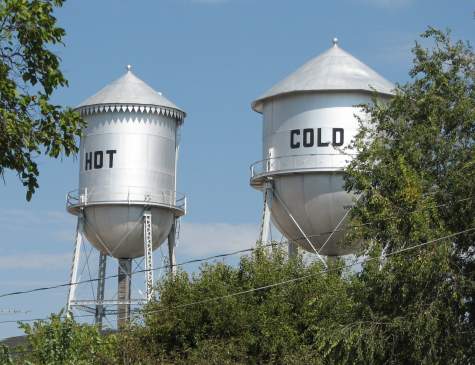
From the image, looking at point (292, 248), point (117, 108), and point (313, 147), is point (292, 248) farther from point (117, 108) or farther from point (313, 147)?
point (117, 108)

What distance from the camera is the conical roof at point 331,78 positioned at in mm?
45469

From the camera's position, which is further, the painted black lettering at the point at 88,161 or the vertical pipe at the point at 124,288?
the vertical pipe at the point at 124,288

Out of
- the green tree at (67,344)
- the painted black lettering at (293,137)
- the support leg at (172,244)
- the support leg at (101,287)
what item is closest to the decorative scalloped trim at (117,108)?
the support leg at (172,244)

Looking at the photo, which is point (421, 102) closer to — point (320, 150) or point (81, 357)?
point (81, 357)

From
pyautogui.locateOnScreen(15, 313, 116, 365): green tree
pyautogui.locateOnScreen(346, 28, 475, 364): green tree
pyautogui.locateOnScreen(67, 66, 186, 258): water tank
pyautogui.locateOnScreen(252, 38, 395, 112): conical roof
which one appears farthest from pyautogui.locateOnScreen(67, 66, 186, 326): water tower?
pyautogui.locateOnScreen(346, 28, 475, 364): green tree

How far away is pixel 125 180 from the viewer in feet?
168

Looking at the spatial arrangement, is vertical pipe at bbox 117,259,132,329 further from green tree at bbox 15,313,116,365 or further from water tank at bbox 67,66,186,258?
green tree at bbox 15,313,116,365

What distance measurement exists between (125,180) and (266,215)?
7782mm

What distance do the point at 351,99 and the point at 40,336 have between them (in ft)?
49.7

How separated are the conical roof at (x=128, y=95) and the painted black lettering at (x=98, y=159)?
214 centimetres

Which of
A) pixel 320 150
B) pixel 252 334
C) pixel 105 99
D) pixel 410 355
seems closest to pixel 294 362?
pixel 252 334

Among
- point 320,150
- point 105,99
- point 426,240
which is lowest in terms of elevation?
point 426,240

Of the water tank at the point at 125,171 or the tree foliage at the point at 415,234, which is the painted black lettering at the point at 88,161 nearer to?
the water tank at the point at 125,171

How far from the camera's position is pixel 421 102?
96.2 feet
